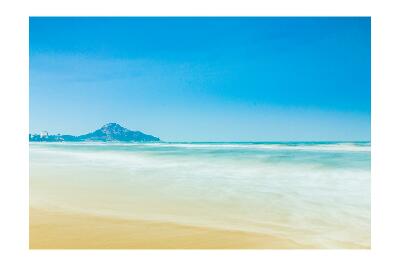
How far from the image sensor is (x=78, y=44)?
3900 mm

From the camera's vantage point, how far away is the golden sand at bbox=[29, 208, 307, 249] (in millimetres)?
3209

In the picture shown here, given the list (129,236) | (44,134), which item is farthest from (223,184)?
(44,134)

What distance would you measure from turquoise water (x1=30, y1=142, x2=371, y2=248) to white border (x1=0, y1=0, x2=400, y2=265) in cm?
21

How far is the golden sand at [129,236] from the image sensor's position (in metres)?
3.21

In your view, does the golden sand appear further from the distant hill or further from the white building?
the distant hill

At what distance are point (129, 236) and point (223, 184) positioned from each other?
1078 mm
